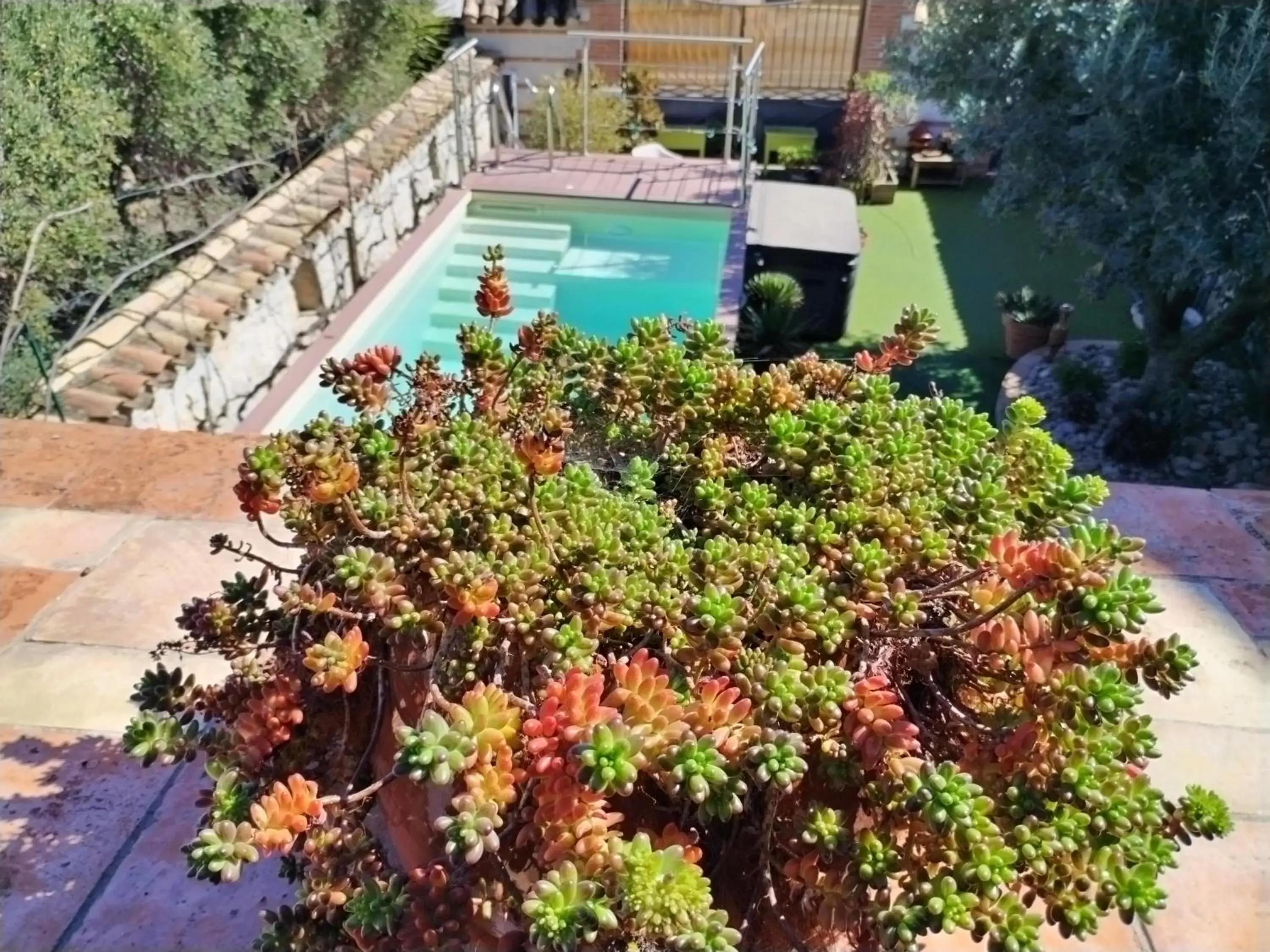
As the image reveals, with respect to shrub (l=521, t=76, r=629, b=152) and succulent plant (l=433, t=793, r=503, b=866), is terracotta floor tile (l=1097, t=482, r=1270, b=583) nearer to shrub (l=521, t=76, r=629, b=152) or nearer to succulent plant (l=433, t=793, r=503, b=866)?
succulent plant (l=433, t=793, r=503, b=866)

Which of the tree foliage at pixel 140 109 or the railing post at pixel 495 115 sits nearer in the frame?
the tree foliage at pixel 140 109

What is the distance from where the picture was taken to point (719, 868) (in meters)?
1.11

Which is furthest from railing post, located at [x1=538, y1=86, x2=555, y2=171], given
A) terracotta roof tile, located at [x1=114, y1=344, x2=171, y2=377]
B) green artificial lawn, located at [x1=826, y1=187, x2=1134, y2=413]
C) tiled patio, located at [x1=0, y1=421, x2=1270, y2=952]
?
tiled patio, located at [x1=0, y1=421, x2=1270, y2=952]

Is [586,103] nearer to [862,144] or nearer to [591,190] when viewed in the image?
[591,190]

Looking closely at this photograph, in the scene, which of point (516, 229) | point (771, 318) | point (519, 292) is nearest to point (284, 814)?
point (771, 318)

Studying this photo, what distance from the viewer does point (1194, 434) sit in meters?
6.03

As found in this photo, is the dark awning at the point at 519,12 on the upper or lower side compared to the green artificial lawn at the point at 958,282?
upper

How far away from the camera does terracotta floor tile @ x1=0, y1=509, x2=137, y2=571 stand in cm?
232

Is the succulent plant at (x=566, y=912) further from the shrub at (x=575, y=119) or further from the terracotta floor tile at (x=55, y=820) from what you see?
the shrub at (x=575, y=119)

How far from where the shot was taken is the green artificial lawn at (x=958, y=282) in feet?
Result: 25.7

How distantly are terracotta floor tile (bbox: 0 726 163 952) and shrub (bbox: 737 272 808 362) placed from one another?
6.10 meters

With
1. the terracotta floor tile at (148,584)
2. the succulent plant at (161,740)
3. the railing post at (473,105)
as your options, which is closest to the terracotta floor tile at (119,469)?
the terracotta floor tile at (148,584)

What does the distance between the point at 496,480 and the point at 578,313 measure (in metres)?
7.47

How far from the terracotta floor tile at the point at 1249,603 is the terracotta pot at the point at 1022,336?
18.3 feet
